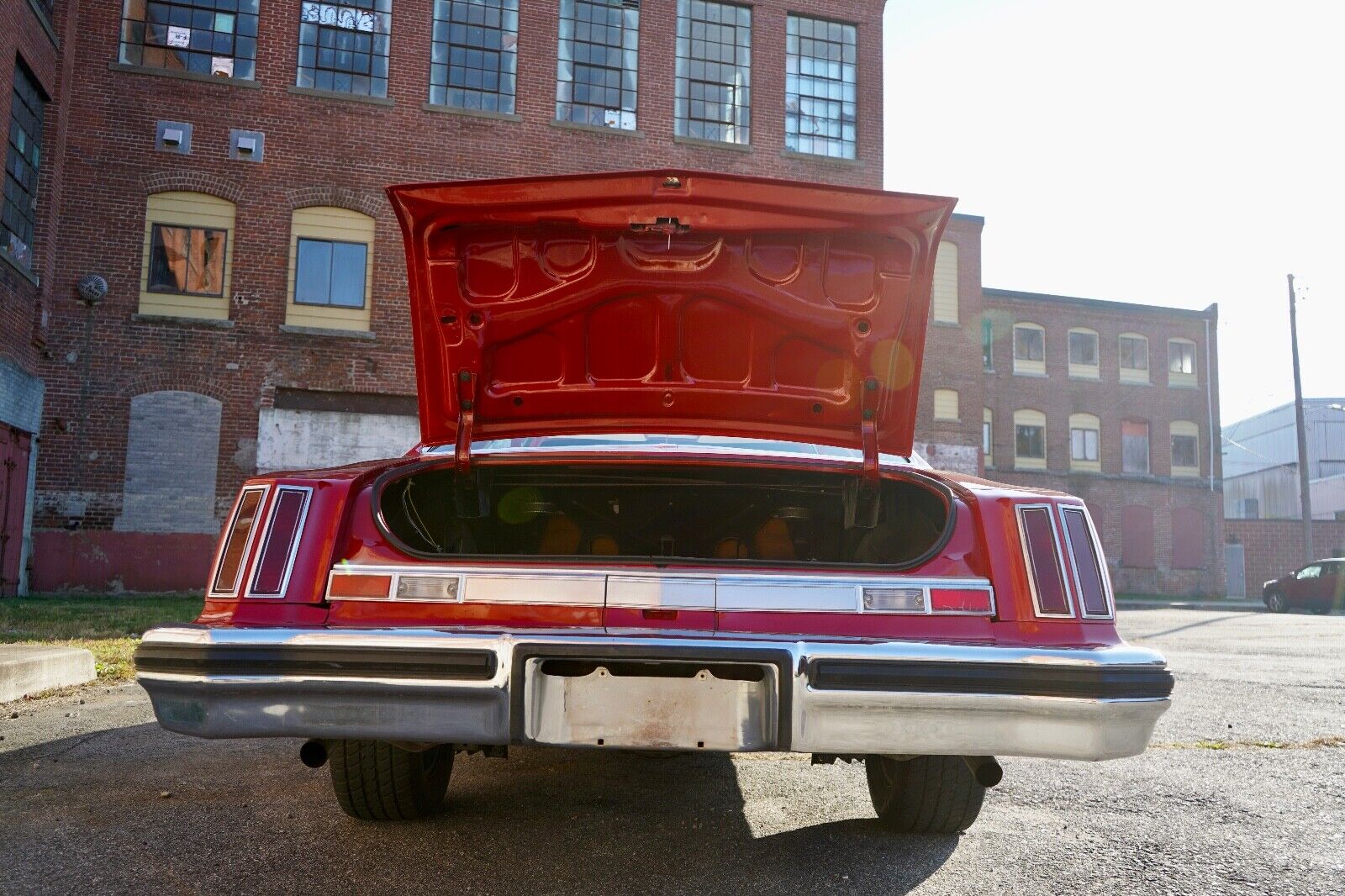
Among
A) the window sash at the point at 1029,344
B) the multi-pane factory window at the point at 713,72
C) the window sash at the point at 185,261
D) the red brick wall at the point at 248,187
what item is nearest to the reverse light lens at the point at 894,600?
the red brick wall at the point at 248,187

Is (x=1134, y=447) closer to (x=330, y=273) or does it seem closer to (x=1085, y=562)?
(x=330, y=273)

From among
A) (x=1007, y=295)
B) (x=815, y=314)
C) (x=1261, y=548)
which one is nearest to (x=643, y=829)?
(x=815, y=314)

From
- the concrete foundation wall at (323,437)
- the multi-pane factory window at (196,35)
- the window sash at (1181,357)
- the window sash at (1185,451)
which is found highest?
the multi-pane factory window at (196,35)

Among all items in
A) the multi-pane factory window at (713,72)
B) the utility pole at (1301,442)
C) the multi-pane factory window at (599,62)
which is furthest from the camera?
the utility pole at (1301,442)

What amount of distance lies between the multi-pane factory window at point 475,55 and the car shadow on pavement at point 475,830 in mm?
15179

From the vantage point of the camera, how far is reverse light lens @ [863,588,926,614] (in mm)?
2408

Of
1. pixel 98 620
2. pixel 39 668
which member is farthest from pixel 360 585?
pixel 98 620

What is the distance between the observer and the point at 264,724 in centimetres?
226

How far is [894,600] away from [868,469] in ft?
1.71

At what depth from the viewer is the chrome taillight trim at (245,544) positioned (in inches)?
97.3

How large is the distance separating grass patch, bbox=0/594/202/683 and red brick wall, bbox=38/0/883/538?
2.44m

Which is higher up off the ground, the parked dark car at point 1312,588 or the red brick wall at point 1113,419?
the red brick wall at point 1113,419

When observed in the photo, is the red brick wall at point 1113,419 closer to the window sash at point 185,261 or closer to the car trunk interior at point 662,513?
the window sash at point 185,261

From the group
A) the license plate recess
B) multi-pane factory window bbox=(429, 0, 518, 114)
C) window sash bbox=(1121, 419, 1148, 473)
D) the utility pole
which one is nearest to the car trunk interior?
the license plate recess
